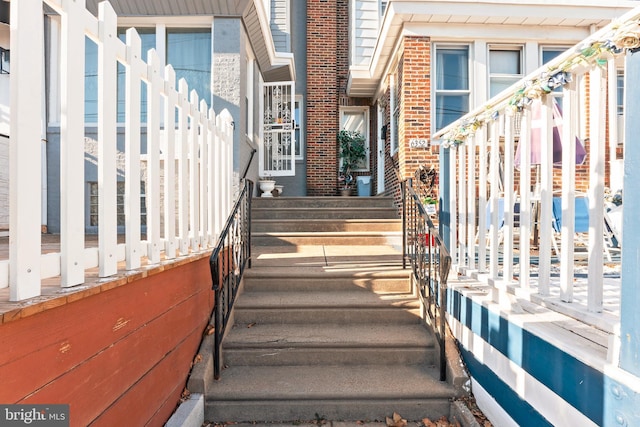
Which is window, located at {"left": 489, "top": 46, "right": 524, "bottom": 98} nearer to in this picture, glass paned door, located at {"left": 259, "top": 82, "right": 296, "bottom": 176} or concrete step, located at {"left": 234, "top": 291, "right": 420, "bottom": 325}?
glass paned door, located at {"left": 259, "top": 82, "right": 296, "bottom": 176}

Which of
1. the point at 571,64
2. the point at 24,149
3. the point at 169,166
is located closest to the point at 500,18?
the point at 571,64

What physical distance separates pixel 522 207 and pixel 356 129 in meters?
8.93

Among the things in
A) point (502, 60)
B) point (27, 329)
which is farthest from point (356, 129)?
point (27, 329)

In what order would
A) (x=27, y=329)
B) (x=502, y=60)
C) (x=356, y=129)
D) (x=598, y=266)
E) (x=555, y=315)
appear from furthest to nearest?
(x=356, y=129) → (x=502, y=60) → (x=555, y=315) → (x=598, y=266) → (x=27, y=329)

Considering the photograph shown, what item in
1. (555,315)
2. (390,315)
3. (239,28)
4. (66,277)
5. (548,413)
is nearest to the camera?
(66,277)

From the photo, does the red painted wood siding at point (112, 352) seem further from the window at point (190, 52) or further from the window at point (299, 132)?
the window at point (299, 132)

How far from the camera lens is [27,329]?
4.17 feet

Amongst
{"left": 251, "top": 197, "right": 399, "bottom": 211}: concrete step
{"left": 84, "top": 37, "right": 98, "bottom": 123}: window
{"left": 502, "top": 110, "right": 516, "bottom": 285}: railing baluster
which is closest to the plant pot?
{"left": 251, "top": 197, "right": 399, "bottom": 211}: concrete step

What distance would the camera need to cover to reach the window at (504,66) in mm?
6391

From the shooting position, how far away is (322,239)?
5.55 m

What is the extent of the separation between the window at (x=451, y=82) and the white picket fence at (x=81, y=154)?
4.38 m

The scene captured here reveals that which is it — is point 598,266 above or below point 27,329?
above

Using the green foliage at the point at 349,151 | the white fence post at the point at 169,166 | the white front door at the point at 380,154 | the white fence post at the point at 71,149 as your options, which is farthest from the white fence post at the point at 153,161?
the green foliage at the point at 349,151

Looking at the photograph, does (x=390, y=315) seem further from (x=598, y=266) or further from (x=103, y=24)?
(x=103, y=24)
